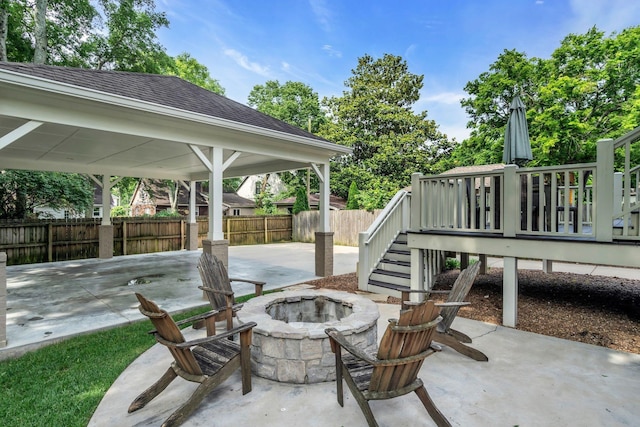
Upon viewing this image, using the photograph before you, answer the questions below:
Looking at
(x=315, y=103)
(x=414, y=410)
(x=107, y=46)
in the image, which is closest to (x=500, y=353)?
(x=414, y=410)

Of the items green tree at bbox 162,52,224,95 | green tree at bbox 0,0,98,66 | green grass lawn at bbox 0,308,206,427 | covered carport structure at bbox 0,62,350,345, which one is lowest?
green grass lawn at bbox 0,308,206,427

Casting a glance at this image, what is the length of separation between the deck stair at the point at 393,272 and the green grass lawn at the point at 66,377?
12.8 feet

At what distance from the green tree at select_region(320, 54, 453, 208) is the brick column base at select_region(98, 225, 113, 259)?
13.8 meters

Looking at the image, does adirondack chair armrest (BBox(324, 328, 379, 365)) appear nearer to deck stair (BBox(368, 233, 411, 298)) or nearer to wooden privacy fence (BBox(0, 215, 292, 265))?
deck stair (BBox(368, 233, 411, 298))

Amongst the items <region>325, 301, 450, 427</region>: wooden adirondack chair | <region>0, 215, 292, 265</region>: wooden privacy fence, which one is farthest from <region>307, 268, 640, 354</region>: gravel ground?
<region>0, 215, 292, 265</region>: wooden privacy fence

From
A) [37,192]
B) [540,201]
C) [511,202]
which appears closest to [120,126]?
[511,202]

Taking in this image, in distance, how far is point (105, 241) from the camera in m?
10.6

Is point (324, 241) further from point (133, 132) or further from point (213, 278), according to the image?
point (133, 132)

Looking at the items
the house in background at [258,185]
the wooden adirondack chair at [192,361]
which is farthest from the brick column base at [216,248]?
the house in background at [258,185]

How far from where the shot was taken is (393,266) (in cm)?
620

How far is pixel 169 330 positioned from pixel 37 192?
43.0 ft

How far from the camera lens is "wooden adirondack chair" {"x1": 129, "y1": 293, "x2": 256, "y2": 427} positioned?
2232 millimetres

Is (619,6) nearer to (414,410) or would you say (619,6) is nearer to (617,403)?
(617,403)

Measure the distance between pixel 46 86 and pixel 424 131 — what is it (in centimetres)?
1979
